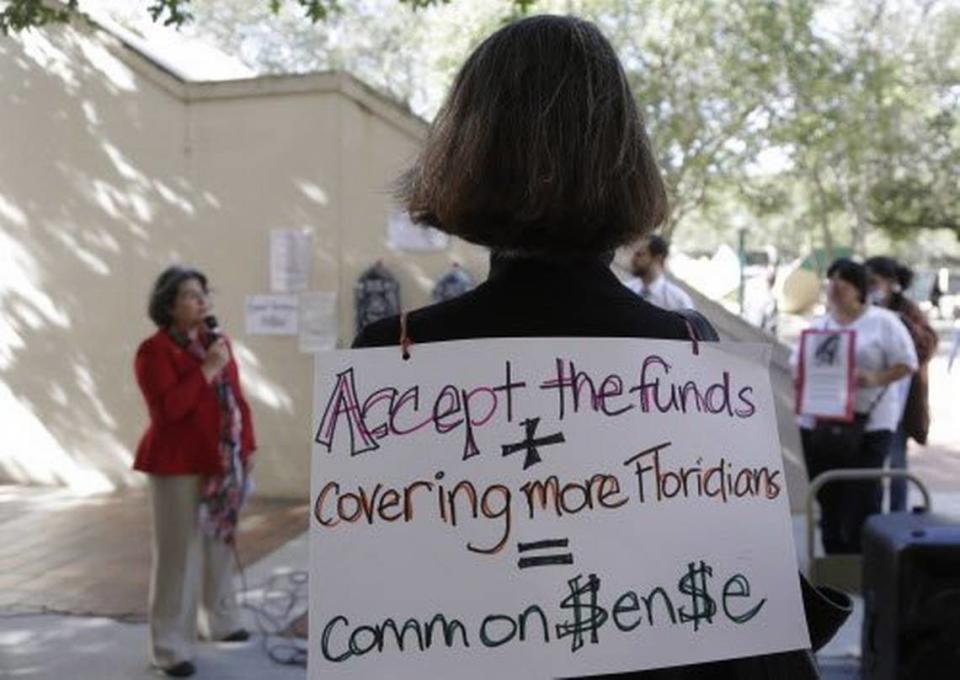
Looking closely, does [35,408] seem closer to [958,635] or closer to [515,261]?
[958,635]

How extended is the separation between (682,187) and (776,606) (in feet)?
66.5

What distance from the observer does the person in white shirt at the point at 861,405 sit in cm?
617

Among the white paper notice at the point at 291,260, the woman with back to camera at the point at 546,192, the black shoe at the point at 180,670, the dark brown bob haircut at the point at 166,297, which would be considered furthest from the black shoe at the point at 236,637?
the woman with back to camera at the point at 546,192

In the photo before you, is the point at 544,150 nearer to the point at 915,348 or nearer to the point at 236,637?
the point at 236,637

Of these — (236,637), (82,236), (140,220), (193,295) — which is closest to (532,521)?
(193,295)

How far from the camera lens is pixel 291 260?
27.1 feet

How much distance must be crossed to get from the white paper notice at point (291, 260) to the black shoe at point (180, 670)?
396cm

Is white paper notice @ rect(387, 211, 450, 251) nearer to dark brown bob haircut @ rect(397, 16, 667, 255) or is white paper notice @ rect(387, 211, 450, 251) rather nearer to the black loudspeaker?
the black loudspeaker

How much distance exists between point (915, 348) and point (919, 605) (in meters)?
3.57

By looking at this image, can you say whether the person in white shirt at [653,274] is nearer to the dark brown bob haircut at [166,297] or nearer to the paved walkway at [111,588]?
the paved walkway at [111,588]

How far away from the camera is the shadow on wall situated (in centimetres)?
848

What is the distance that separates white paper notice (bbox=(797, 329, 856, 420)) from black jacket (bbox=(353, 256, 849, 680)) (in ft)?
16.2

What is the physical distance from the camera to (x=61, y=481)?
887 centimetres

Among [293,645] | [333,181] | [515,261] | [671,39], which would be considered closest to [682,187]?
[671,39]
